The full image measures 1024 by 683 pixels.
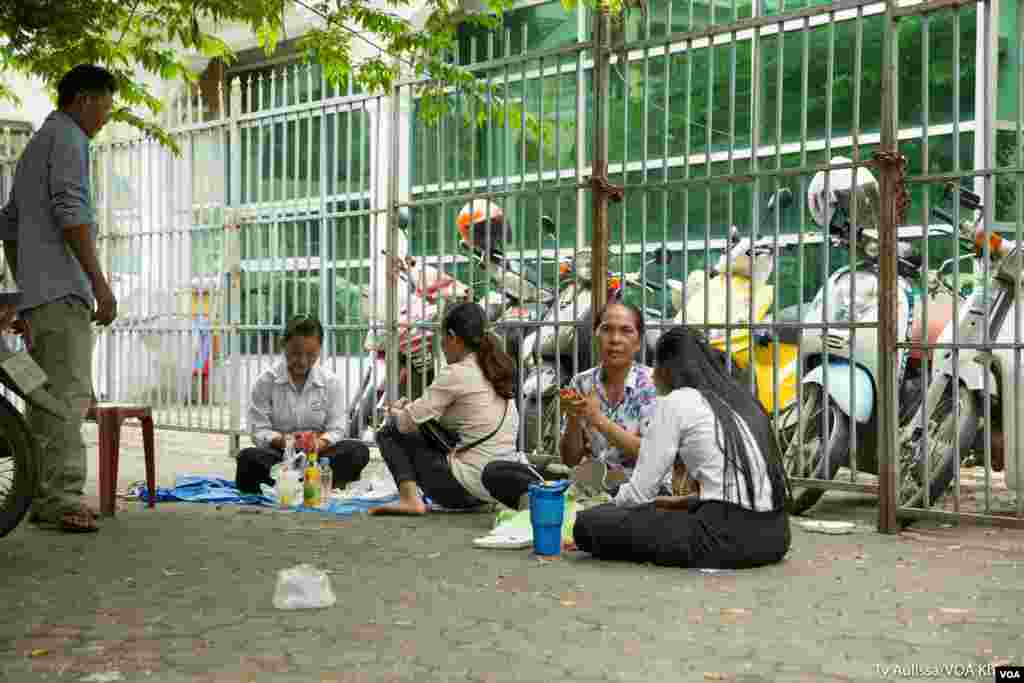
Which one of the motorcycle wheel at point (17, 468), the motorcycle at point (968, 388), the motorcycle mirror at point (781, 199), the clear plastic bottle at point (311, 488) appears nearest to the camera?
the motorcycle wheel at point (17, 468)

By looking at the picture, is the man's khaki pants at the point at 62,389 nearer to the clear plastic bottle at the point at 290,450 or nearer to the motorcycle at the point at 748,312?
the clear plastic bottle at the point at 290,450

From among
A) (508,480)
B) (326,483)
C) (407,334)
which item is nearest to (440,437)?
(508,480)

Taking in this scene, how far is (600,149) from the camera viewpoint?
24.1ft

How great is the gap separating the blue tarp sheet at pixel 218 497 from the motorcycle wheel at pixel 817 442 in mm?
2256

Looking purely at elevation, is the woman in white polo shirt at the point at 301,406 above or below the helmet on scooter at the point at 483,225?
below

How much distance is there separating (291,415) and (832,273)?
3210 millimetres

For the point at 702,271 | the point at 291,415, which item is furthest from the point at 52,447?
the point at 702,271

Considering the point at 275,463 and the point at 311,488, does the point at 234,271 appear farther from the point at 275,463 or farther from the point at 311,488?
the point at 311,488

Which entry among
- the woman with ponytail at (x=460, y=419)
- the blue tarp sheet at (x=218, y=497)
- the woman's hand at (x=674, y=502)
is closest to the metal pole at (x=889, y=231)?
the woman's hand at (x=674, y=502)

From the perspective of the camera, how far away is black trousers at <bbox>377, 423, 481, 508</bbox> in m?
6.81

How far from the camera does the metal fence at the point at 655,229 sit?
6258 millimetres

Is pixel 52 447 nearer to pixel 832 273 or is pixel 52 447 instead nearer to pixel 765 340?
pixel 765 340

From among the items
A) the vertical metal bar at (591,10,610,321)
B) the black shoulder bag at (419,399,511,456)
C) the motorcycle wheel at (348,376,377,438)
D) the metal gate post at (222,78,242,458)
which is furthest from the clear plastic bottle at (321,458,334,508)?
the metal gate post at (222,78,242,458)

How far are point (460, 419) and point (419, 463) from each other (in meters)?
0.36
